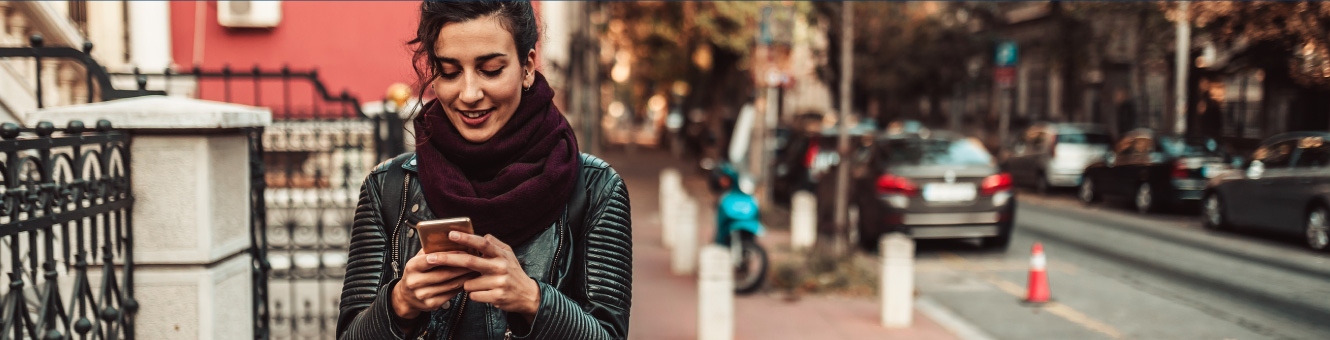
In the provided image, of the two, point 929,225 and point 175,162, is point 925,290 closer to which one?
point 929,225

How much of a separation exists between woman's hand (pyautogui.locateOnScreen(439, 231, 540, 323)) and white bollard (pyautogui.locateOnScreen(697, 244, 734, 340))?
5.23 meters

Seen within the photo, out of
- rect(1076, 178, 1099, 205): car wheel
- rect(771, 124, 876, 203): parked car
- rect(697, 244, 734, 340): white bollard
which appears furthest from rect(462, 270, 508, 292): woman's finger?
rect(1076, 178, 1099, 205): car wheel

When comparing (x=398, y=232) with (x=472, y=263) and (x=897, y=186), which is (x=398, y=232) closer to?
(x=472, y=263)

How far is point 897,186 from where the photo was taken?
11.9m

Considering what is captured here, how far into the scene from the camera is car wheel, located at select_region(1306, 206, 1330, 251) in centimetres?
1145

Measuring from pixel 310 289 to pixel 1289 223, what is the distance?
1105 centimetres

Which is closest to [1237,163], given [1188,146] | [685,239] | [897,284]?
[1188,146]

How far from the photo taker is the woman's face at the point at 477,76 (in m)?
1.98

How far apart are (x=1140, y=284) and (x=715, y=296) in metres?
5.01

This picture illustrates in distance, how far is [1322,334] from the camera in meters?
7.53

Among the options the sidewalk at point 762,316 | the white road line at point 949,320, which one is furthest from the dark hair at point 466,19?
the white road line at point 949,320

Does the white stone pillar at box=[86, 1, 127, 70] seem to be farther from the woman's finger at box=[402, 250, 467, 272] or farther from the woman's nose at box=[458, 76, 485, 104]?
the woman's finger at box=[402, 250, 467, 272]

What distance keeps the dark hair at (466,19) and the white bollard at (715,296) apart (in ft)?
16.6

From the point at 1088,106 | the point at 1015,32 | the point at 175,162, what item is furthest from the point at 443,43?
→ the point at 1015,32
